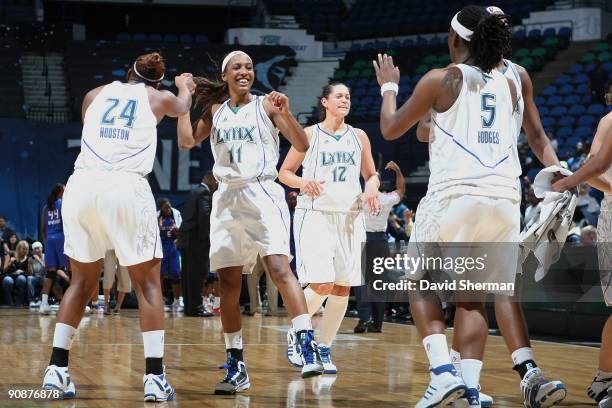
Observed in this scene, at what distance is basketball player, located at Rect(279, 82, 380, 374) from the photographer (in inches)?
284

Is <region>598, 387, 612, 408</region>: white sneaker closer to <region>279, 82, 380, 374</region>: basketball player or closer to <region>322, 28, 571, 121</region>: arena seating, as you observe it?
<region>279, 82, 380, 374</region>: basketball player

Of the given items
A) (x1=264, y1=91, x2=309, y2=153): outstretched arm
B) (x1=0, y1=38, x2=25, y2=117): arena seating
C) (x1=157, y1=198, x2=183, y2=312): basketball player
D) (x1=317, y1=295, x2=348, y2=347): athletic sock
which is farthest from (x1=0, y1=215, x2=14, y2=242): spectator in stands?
(x1=264, y1=91, x2=309, y2=153): outstretched arm

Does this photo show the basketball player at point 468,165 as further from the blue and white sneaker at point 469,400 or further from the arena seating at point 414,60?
the arena seating at point 414,60

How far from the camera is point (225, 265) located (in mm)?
5758

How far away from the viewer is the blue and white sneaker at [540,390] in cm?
444

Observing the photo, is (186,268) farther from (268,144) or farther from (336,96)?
(268,144)

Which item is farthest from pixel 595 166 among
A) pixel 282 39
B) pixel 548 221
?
pixel 282 39

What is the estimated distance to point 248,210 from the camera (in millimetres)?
5742

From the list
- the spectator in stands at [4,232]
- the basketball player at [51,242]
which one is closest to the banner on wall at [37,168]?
the spectator in stands at [4,232]

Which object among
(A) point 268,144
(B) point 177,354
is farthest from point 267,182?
(B) point 177,354

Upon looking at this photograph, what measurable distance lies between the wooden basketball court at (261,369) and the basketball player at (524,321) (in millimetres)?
711

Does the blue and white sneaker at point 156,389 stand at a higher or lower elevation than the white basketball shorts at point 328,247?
lower

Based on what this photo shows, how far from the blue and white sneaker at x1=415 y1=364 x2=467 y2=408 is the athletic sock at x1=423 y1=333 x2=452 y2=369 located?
2 cm

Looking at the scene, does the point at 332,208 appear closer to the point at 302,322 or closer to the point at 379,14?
the point at 302,322
